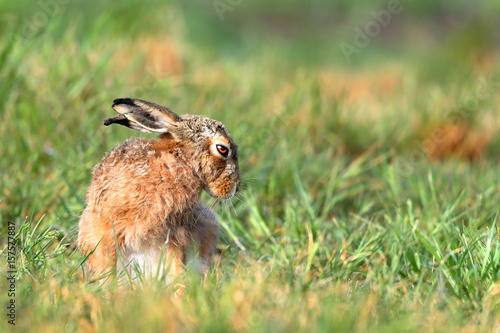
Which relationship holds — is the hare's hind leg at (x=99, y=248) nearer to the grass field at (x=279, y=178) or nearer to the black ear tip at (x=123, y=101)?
the grass field at (x=279, y=178)

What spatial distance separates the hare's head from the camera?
356 cm

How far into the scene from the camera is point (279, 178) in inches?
198

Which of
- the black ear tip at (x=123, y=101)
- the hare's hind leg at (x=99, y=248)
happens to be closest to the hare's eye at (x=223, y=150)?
the black ear tip at (x=123, y=101)

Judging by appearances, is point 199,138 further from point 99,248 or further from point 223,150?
point 99,248

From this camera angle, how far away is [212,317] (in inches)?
98.2

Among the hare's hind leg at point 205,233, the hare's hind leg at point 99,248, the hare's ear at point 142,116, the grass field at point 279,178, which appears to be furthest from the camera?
the hare's hind leg at point 205,233

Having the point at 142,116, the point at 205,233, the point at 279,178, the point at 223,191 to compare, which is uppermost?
the point at 142,116

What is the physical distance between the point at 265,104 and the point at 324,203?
6.04 feet

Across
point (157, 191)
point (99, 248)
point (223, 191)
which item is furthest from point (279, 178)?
point (99, 248)

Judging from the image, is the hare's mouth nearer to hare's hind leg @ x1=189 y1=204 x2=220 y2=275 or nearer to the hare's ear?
hare's hind leg @ x1=189 y1=204 x2=220 y2=275

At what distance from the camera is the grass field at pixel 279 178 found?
2.73 m

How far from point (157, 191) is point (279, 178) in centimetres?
174

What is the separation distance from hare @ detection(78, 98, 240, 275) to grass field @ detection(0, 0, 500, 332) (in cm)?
20

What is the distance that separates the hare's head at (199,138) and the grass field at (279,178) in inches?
19.6
